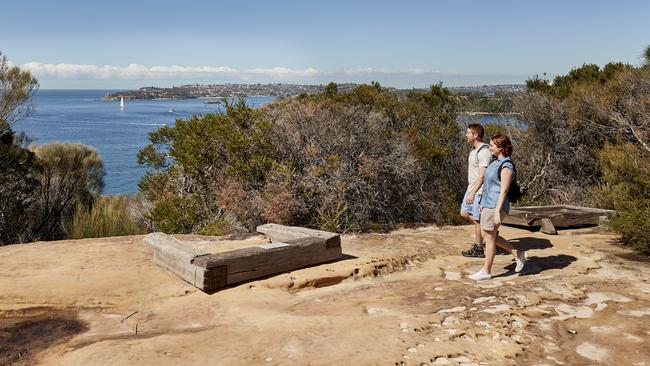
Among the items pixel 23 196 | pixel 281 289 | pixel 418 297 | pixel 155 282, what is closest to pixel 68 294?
pixel 155 282

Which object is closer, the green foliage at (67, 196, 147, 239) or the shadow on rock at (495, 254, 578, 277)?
the shadow on rock at (495, 254, 578, 277)

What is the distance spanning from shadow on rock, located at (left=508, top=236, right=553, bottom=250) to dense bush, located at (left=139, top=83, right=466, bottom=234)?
2142 mm

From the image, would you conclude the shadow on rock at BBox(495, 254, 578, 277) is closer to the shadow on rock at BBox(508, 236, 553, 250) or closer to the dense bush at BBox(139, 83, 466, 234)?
the shadow on rock at BBox(508, 236, 553, 250)

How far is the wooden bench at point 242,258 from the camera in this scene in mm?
5871

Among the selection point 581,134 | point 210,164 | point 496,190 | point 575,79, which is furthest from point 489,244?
point 575,79

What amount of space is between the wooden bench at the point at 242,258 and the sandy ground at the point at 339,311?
0.50 ft

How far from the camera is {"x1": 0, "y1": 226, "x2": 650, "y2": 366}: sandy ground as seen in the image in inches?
159

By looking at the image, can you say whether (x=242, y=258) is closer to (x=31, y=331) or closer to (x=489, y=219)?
(x=31, y=331)

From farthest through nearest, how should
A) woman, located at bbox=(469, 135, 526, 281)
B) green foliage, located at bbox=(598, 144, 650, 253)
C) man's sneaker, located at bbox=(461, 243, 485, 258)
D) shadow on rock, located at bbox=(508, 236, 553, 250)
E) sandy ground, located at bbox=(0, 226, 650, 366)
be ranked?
shadow on rock, located at bbox=(508, 236, 553, 250) → green foliage, located at bbox=(598, 144, 650, 253) → man's sneaker, located at bbox=(461, 243, 485, 258) → woman, located at bbox=(469, 135, 526, 281) → sandy ground, located at bbox=(0, 226, 650, 366)

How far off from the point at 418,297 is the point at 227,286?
2154 mm

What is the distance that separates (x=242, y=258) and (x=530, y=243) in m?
4.77

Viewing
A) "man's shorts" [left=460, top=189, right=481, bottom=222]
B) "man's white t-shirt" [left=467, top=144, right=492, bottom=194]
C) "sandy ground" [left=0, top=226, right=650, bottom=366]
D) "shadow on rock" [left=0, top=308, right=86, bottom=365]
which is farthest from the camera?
"man's shorts" [left=460, top=189, right=481, bottom=222]

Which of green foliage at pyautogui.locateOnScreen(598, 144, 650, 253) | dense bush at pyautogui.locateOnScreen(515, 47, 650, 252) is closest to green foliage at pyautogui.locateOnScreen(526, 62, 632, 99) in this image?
dense bush at pyautogui.locateOnScreen(515, 47, 650, 252)

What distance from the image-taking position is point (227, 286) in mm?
5980
